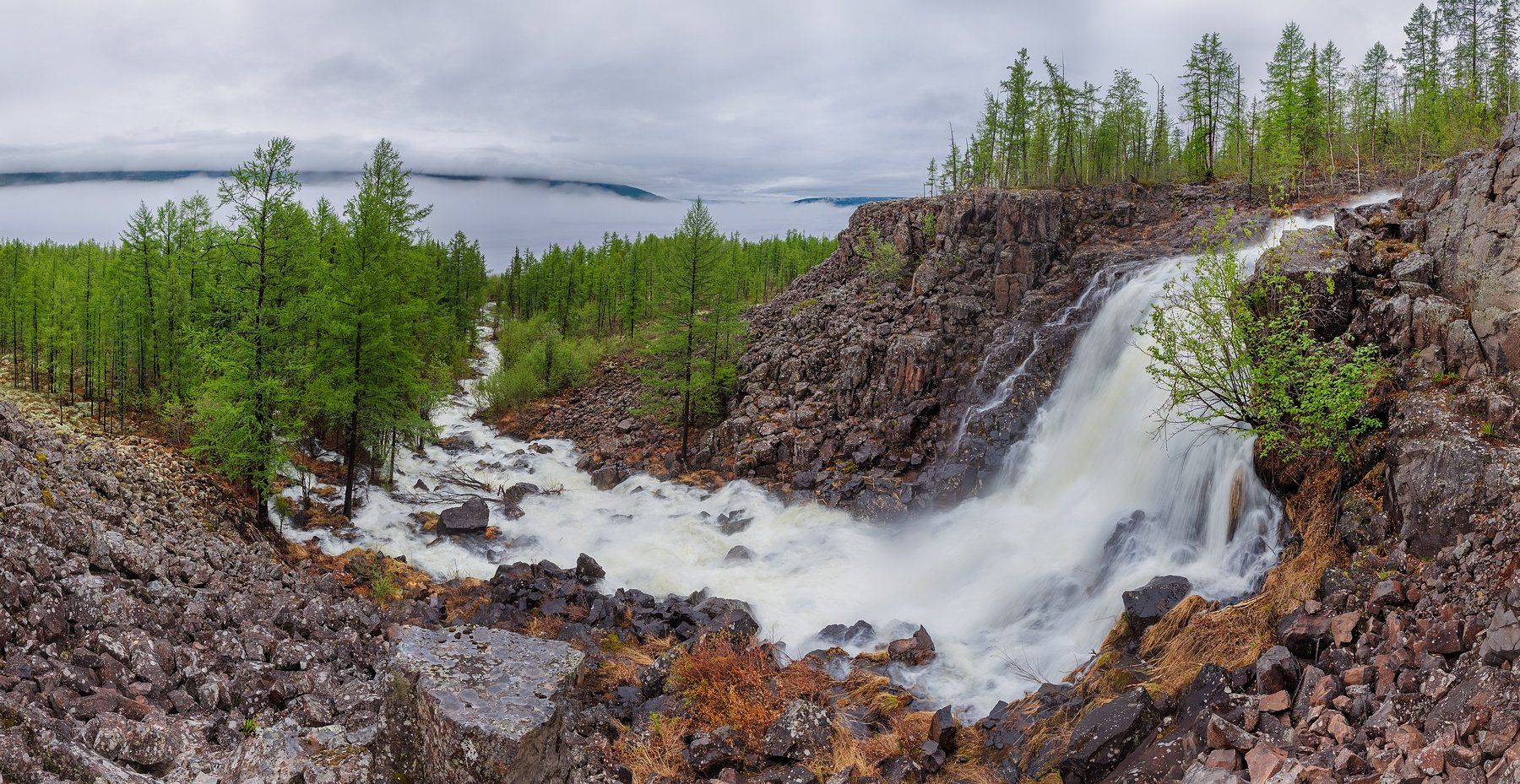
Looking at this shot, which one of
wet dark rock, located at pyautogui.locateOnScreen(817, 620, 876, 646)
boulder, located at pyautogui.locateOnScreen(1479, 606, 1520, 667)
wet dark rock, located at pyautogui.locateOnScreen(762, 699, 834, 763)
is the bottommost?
wet dark rock, located at pyautogui.locateOnScreen(817, 620, 876, 646)

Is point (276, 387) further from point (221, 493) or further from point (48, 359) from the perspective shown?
point (48, 359)

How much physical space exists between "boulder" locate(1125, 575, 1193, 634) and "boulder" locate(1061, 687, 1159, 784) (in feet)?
12.5

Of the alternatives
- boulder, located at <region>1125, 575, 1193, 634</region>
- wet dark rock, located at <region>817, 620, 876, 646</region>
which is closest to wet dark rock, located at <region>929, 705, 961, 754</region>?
boulder, located at <region>1125, 575, 1193, 634</region>

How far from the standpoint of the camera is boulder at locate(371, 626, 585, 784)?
7.77m

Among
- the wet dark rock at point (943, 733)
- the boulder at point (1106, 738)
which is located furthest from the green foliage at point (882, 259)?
the boulder at point (1106, 738)

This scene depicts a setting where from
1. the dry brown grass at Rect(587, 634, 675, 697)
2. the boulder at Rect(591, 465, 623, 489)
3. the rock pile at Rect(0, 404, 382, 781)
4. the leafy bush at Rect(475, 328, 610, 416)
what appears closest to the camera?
the rock pile at Rect(0, 404, 382, 781)

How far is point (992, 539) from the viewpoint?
2072 centimetres

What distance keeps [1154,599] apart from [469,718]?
38.3 feet

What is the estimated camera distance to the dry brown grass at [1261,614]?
10.7 metres

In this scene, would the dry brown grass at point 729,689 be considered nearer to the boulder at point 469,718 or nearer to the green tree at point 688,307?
the boulder at point 469,718

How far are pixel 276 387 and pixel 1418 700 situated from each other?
22.7 meters

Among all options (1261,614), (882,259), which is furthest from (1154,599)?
(882,259)

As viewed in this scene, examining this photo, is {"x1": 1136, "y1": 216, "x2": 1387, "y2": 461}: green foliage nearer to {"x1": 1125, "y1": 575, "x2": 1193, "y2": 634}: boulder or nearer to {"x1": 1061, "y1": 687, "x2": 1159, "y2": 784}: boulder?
{"x1": 1125, "y1": 575, "x2": 1193, "y2": 634}: boulder

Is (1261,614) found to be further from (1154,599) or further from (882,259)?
Answer: (882,259)
